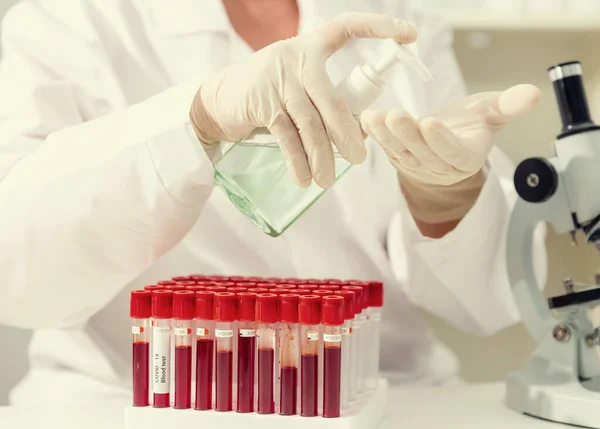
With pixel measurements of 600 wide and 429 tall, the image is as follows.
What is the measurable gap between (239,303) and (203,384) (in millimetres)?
105

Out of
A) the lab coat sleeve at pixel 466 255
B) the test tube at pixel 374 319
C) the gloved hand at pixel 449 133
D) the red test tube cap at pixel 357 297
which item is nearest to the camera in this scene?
the gloved hand at pixel 449 133

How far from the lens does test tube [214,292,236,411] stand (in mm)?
764

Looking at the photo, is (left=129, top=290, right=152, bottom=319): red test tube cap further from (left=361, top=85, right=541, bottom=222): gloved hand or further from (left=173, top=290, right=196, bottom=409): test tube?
(left=361, top=85, right=541, bottom=222): gloved hand

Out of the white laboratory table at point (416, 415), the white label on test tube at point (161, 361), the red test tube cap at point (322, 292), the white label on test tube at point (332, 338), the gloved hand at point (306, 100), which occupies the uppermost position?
the gloved hand at point (306, 100)

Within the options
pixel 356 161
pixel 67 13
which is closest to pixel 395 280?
pixel 356 161

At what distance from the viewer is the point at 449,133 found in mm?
750

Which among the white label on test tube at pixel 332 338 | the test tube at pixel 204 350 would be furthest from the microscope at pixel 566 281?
the test tube at pixel 204 350

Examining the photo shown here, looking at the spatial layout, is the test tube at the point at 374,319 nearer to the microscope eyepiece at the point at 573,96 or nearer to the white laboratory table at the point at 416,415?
the white laboratory table at the point at 416,415

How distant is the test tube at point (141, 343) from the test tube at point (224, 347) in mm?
88

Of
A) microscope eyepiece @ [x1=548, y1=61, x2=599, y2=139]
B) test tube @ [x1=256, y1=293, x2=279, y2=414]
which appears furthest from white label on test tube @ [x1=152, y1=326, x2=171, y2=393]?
microscope eyepiece @ [x1=548, y1=61, x2=599, y2=139]

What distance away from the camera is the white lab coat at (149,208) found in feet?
2.95

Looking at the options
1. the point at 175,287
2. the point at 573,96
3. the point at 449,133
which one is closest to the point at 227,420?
the point at 175,287

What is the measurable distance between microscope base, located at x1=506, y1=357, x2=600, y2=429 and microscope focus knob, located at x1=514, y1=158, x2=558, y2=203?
0.82 ft

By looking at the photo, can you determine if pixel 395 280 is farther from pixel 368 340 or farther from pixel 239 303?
pixel 239 303
